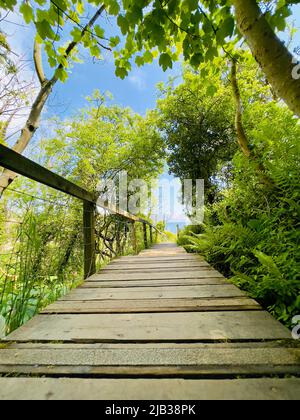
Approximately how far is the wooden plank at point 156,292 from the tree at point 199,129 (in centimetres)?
517

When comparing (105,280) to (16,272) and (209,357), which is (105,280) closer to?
(16,272)

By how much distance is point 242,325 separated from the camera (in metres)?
1.10

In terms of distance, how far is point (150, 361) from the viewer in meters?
0.83

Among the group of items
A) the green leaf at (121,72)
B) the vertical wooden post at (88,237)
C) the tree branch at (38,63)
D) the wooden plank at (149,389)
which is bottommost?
the wooden plank at (149,389)

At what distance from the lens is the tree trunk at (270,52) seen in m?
1.00

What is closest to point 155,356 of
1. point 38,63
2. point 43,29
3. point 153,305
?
point 153,305

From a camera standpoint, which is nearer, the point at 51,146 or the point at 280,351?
the point at 280,351

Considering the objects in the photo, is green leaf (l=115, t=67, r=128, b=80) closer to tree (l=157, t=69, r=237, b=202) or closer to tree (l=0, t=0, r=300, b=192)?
tree (l=0, t=0, r=300, b=192)

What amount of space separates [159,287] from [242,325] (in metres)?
0.89

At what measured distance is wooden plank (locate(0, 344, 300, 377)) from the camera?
761 millimetres

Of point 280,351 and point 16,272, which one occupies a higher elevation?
point 16,272

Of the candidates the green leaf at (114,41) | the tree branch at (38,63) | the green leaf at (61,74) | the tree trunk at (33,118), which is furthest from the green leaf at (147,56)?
the tree branch at (38,63)

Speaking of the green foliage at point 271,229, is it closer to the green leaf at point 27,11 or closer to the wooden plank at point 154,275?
the wooden plank at point 154,275
